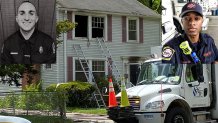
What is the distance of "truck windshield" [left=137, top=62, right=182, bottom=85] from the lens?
15582 mm

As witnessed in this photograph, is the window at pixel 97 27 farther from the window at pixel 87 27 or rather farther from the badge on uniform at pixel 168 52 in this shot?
the badge on uniform at pixel 168 52

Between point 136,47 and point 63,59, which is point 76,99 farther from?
point 136,47

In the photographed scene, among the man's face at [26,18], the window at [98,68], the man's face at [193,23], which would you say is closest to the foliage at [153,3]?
the window at [98,68]

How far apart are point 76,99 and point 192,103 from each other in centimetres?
1115

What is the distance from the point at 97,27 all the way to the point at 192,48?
62.0 ft

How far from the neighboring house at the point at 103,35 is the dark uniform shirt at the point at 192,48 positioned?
52.4 feet

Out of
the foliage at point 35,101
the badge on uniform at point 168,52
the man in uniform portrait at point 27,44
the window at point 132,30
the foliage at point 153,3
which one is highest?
the foliage at point 153,3

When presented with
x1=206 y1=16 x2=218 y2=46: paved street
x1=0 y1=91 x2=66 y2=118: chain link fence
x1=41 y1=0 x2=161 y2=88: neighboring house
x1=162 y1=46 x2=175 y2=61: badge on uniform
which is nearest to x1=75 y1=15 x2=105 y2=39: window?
x1=41 y1=0 x2=161 y2=88: neighboring house

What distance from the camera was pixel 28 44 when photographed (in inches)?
673

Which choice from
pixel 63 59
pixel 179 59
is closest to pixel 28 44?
pixel 179 59

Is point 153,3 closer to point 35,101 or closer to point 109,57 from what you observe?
point 109,57

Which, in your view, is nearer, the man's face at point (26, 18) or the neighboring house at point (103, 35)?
the man's face at point (26, 18)

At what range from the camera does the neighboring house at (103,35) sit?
2883 cm

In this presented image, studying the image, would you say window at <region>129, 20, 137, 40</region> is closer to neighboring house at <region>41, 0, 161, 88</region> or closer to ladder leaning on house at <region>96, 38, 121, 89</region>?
neighboring house at <region>41, 0, 161, 88</region>
